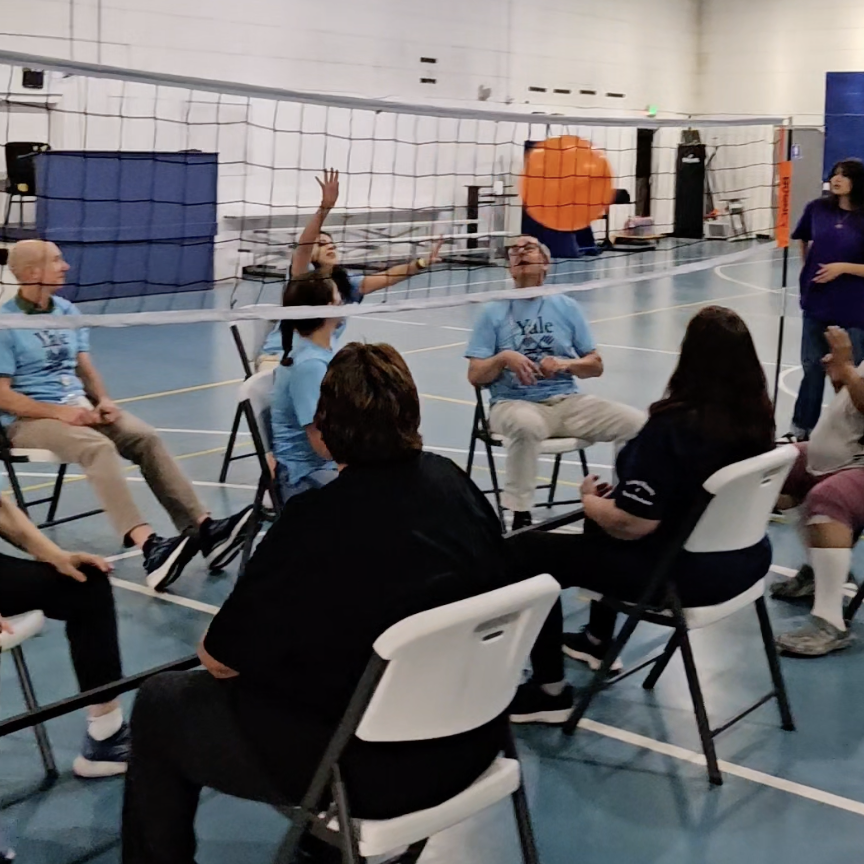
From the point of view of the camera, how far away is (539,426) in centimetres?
482

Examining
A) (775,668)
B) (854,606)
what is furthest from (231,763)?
(854,606)

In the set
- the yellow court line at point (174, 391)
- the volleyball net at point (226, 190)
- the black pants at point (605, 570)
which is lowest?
the black pants at point (605, 570)

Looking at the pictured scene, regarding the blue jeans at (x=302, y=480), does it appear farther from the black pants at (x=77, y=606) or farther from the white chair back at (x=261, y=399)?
the black pants at (x=77, y=606)

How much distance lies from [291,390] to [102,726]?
130 centimetres

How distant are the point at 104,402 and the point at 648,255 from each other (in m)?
13.7

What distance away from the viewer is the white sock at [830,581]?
383 cm

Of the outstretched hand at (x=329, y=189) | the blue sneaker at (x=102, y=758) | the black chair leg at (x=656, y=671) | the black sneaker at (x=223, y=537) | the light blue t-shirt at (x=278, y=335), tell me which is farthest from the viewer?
the light blue t-shirt at (x=278, y=335)

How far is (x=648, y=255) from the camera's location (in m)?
17.4

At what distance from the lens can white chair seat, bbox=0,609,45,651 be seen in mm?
2762

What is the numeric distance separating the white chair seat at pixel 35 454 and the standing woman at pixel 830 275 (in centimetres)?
372

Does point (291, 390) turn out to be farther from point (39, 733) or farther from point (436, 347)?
A: point (436, 347)

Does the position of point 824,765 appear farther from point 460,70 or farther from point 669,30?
point 669,30

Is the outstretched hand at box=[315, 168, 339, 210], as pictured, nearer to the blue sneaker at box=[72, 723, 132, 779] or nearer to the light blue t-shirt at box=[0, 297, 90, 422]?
the light blue t-shirt at box=[0, 297, 90, 422]

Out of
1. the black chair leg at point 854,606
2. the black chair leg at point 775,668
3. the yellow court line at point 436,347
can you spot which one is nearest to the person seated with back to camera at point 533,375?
the black chair leg at point 854,606
